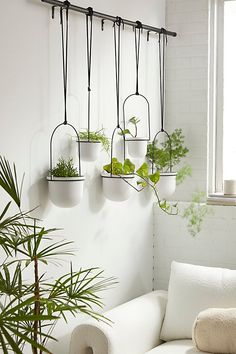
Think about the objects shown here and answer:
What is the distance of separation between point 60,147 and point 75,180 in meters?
0.25

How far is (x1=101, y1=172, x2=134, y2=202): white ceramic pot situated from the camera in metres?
3.45

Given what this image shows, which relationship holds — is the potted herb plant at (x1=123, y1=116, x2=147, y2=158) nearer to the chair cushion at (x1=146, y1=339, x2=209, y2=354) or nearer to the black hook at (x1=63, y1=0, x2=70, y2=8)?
the black hook at (x1=63, y1=0, x2=70, y2=8)

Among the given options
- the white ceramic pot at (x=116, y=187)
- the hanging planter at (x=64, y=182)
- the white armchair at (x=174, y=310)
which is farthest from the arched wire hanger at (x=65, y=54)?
the white armchair at (x=174, y=310)

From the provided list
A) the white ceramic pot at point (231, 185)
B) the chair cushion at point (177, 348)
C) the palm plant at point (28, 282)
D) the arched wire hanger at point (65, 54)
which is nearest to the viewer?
the palm plant at point (28, 282)

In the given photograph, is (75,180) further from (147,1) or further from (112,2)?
(147,1)

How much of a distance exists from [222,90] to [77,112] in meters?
1.12

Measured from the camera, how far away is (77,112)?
11.0ft

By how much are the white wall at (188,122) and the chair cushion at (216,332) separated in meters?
0.67

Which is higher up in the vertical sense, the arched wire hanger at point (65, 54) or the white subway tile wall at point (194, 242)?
the arched wire hanger at point (65, 54)

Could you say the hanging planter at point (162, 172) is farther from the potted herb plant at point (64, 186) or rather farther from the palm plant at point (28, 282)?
the potted herb plant at point (64, 186)

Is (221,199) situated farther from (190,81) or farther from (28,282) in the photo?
(28,282)

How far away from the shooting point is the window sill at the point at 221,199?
3910mm

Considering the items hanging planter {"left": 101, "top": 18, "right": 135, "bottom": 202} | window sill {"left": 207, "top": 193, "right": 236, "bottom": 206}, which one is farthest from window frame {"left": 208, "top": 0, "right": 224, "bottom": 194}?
hanging planter {"left": 101, "top": 18, "right": 135, "bottom": 202}

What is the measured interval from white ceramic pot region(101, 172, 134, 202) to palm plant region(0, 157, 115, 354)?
36 cm
